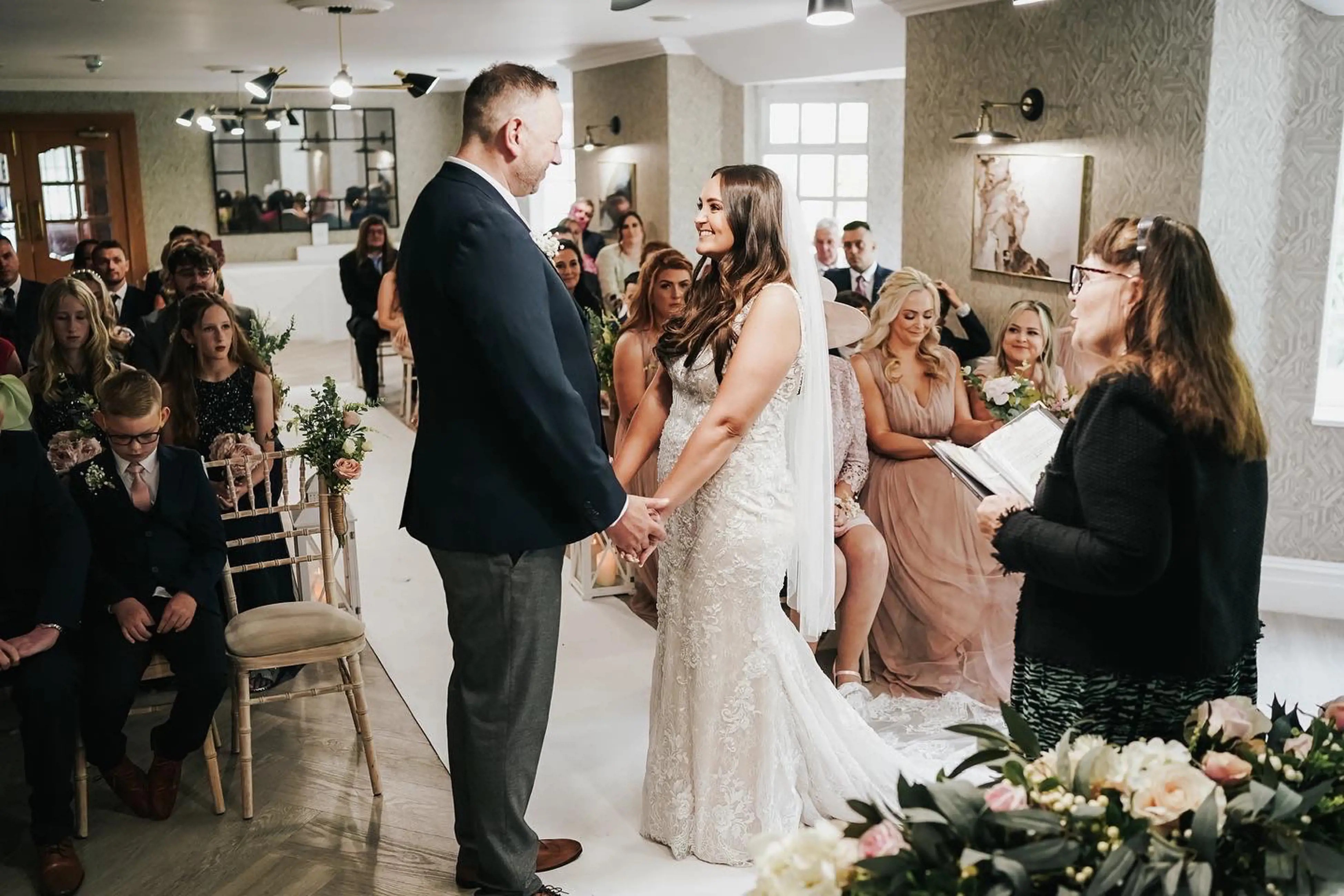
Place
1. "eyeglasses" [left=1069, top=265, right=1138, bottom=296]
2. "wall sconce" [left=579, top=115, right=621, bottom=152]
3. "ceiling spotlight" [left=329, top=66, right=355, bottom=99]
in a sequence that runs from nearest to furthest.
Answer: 1. "eyeglasses" [left=1069, top=265, right=1138, bottom=296]
2. "ceiling spotlight" [left=329, top=66, right=355, bottom=99]
3. "wall sconce" [left=579, top=115, right=621, bottom=152]

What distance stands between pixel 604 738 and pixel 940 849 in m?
2.59

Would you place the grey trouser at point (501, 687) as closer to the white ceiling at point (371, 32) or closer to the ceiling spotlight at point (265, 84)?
the white ceiling at point (371, 32)

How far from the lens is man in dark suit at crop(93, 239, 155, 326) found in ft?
23.0

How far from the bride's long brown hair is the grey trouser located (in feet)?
2.01

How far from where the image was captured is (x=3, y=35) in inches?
349

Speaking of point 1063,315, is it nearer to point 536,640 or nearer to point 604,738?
point 604,738

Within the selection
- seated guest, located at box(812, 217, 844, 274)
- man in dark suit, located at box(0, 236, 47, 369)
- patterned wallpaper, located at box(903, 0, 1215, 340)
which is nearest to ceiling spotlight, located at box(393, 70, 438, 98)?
seated guest, located at box(812, 217, 844, 274)

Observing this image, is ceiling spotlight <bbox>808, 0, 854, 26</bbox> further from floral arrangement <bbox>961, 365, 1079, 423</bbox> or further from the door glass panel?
Answer: the door glass panel

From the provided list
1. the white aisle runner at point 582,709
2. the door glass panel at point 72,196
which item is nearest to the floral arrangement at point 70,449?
the white aisle runner at point 582,709

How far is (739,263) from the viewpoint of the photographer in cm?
293

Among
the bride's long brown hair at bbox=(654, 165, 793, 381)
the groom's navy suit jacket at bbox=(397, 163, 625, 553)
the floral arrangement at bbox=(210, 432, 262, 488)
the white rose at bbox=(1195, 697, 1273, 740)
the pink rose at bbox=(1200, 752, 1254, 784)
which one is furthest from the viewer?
the floral arrangement at bbox=(210, 432, 262, 488)

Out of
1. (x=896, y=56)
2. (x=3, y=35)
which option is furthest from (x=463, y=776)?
(x=3, y=35)

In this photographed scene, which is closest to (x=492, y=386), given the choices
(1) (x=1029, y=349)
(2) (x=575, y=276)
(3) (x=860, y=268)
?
(1) (x=1029, y=349)

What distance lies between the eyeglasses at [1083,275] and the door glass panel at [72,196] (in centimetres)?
1390
